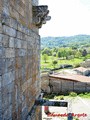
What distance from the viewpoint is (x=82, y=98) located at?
27.0m

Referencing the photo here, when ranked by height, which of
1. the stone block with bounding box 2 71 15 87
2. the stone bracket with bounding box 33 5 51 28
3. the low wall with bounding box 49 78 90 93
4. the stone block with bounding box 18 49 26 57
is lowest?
the low wall with bounding box 49 78 90 93

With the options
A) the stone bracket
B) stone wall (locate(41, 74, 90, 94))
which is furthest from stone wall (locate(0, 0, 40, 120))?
stone wall (locate(41, 74, 90, 94))

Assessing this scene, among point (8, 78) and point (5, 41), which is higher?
point (5, 41)

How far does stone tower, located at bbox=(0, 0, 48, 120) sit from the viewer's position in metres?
4.70

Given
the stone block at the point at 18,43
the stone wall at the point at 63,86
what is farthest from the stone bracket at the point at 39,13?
the stone wall at the point at 63,86

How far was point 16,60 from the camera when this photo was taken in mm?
5621

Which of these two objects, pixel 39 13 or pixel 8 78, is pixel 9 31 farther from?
pixel 39 13

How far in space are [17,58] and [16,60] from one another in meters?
0.09

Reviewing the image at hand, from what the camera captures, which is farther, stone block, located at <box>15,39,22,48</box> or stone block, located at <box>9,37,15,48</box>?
stone block, located at <box>15,39,22,48</box>

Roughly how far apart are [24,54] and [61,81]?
24.3 meters

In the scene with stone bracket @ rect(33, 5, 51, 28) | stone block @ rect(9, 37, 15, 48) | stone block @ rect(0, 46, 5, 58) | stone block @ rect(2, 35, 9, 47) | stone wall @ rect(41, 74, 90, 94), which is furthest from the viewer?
stone wall @ rect(41, 74, 90, 94)

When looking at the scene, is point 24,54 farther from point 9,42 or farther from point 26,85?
point 9,42

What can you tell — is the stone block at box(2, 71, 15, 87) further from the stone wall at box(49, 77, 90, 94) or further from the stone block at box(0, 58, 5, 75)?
the stone wall at box(49, 77, 90, 94)

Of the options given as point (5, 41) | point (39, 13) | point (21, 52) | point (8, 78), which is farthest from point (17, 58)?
point (39, 13)
